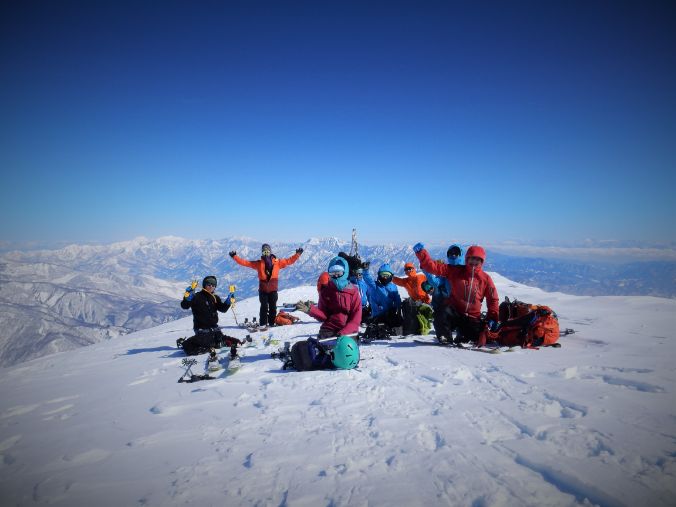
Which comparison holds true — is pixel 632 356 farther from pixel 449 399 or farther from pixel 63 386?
pixel 63 386

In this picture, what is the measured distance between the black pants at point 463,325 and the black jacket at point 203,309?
6.15m

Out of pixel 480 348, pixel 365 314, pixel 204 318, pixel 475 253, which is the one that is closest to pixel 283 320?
pixel 365 314

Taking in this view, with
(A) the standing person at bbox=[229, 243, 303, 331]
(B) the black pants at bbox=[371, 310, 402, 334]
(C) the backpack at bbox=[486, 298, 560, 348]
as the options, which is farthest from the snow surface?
(A) the standing person at bbox=[229, 243, 303, 331]

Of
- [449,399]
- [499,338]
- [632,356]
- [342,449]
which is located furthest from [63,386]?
[632,356]

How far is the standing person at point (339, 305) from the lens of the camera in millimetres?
6492

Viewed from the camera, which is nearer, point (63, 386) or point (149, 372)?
point (63, 386)

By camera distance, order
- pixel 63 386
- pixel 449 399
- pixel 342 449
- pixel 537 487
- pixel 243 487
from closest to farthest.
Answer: pixel 537 487, pixel 243 487, pixel 342 449, pixel 449 399, pixel 63 386

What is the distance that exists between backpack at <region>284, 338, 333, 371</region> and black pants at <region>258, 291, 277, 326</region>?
19.8 feet

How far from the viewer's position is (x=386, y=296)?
391 inches

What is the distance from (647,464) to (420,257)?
5.64m

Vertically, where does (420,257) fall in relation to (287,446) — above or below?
above

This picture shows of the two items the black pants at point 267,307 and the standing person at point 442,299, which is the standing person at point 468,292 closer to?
the standing person at point 442,299

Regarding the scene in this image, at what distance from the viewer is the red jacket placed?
7.75 meters

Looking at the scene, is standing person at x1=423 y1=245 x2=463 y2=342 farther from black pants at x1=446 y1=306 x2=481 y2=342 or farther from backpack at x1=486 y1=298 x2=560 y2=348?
backpack at x1=486 y1=298 x2=560 y2=348
